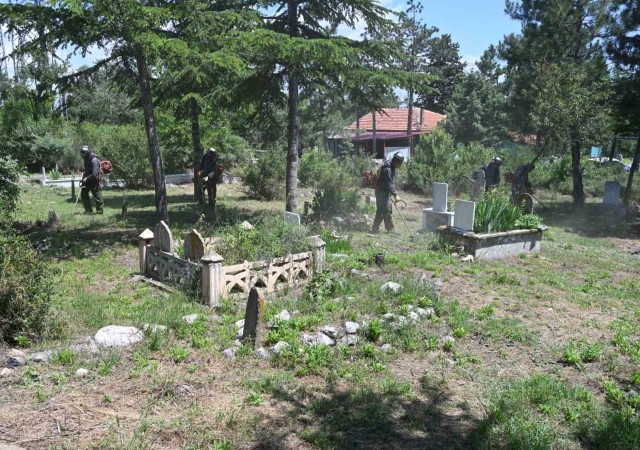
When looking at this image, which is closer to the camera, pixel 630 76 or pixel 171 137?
pixel 630 76

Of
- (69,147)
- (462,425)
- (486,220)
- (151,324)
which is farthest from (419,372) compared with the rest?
(69,147)

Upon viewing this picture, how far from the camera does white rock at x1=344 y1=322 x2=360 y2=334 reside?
19.6 feet

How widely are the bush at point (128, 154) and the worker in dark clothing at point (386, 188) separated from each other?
38.7 ft

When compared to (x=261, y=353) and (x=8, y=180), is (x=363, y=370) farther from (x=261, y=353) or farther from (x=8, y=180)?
(x=8, y=180)

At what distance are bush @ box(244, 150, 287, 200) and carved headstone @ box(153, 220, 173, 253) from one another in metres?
10.4

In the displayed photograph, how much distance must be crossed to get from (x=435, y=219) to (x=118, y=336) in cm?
838

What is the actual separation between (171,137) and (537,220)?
15.2 meters

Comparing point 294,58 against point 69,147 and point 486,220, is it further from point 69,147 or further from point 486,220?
point 69,147

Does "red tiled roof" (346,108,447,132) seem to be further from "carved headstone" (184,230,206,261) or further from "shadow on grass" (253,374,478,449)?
"shadow on grass" (253,374,478,449)

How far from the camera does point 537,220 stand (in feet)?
36.6

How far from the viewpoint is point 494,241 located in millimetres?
10641

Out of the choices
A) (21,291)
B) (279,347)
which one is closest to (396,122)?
(279,347)

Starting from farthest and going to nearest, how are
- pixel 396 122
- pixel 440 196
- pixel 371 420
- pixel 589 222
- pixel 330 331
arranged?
pixel 396 122 → pixel 589 222 → pixel 440 196 → pixel 330 331 → pixel 371 420

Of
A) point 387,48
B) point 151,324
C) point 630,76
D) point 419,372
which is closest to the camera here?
point 419,372
